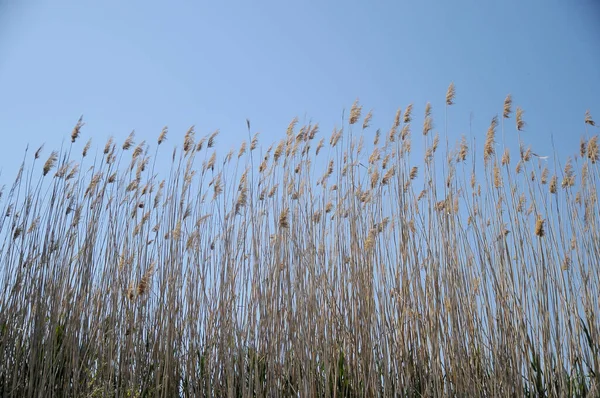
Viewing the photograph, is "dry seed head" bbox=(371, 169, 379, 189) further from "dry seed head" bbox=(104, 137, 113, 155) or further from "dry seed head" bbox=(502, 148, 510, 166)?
"dry seed head" bbox=(104, 137, 113, 155)

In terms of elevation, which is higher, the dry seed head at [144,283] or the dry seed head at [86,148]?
the dry seed head at [86,148]

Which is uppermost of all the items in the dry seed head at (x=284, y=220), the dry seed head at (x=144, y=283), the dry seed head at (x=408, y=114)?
the dry seed head at (x=408, y=114)

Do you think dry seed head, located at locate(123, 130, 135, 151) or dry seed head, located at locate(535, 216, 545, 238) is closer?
dry seed head, located at locate(535, 216, 545, 238)

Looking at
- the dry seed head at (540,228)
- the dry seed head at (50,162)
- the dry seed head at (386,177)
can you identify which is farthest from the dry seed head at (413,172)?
the dry seed head at (50,162)

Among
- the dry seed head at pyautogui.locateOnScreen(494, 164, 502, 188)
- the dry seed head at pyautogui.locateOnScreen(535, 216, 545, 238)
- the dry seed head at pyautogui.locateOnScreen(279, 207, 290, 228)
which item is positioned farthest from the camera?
the dry seed head at pyautogui.locateOnScreen(494, 164, 502, 188)

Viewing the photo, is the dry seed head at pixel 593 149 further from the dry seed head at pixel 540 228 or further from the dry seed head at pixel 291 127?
the dry seed head at pixel 291 127

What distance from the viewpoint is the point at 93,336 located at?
236 cm

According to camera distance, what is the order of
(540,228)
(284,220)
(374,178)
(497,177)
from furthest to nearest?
(374,178) → (497,177) → (284,220) → (540,228)

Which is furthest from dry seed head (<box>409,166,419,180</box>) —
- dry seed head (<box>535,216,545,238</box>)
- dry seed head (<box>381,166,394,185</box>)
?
dry seed head (<box>535,216,545,238</box>)

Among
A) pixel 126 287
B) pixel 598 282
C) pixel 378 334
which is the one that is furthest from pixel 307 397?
pixel 598 282

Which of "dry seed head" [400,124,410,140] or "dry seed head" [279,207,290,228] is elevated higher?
"dry seed head" [400,124,410,140]

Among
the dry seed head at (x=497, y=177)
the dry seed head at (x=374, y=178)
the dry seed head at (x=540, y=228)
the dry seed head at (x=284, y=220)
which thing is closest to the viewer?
the dry seed head at (x=540, y=228)

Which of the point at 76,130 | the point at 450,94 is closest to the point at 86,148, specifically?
the point at 76,130

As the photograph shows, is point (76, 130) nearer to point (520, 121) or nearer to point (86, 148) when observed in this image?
point (86, 148)
